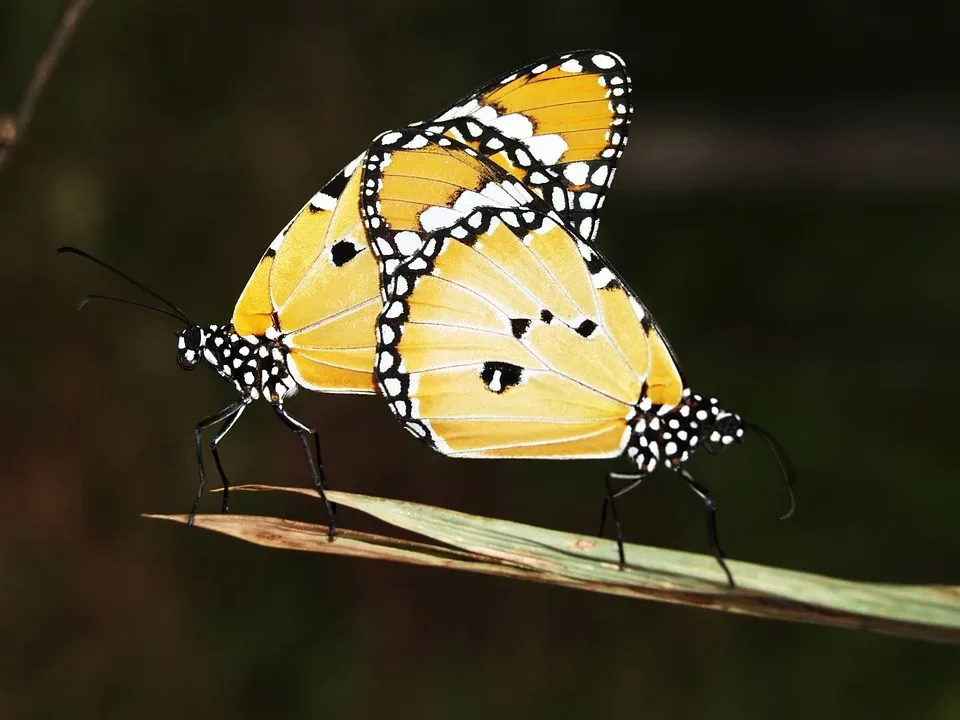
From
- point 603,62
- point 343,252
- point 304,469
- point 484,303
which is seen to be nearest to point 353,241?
point 343,252

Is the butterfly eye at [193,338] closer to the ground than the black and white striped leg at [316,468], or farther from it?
farther from it

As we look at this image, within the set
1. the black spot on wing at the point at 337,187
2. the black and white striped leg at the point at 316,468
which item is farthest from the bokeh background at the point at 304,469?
the black and white striped leg at the point at 316,468

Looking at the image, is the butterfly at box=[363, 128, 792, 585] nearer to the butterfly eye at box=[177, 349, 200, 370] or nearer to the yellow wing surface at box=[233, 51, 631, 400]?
the yellow wing surface at box=[233, 51, 631, 400]

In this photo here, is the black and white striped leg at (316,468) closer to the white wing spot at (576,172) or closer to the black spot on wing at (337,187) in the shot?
the black spot on wing at (337,187)

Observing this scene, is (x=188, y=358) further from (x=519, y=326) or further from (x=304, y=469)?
(x=304, y=469)

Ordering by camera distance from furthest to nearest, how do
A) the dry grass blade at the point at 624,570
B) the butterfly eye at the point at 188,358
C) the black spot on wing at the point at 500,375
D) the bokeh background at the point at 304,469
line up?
1. the bokeh background at the point at 304,469
2. the black spot on wing at the point at 500,375
3. the butterfly eye at the point at 188,358
4. the dry grass blade at the point at 624,570

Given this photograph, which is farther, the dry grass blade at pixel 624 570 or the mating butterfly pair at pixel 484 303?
the mating butterfly pair at pixel 484 303
